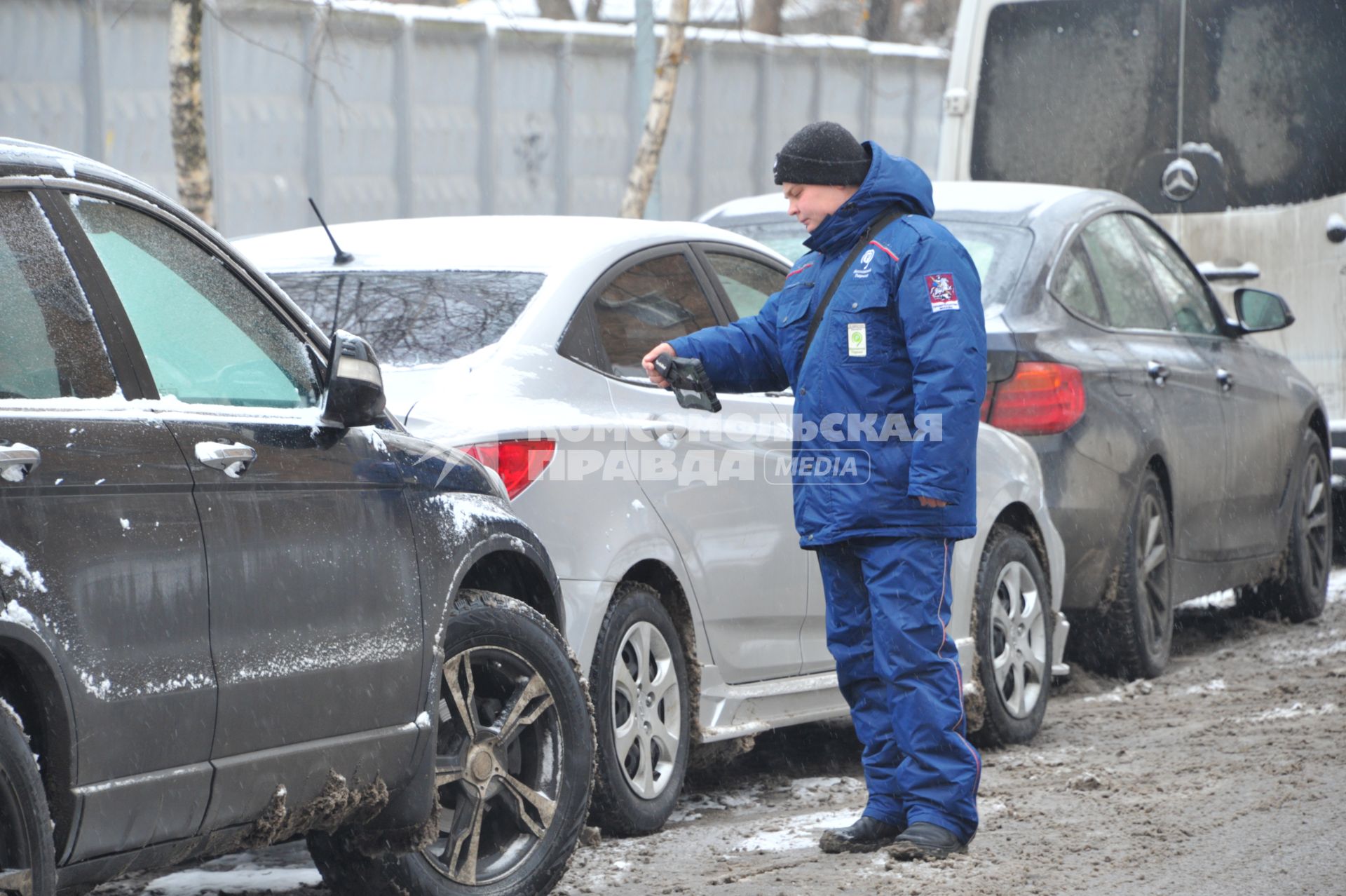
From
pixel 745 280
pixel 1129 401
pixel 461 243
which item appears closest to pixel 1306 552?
pixel 1129 401

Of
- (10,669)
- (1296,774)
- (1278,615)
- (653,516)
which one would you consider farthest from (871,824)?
(1278,615)

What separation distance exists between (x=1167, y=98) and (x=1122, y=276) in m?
2.55

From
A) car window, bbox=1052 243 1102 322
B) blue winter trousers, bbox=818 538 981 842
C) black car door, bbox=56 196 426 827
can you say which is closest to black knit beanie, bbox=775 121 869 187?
blue winter trousers, bbox=818 538 981 842

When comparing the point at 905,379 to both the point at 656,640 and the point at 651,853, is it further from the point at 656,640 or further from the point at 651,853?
the point at 651,853

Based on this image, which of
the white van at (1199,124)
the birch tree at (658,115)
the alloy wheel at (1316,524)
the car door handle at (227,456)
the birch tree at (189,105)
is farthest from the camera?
the birch tree at (658,115)

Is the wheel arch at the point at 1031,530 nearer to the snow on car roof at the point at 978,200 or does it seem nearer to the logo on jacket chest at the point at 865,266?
the snow on car roof at the point at 978,200

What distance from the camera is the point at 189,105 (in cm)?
1041

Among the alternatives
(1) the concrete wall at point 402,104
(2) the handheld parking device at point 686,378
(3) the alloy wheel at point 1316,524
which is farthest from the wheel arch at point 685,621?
(1) the concrete wall at point 402,104

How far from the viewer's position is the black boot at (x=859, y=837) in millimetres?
5348

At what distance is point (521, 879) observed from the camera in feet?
15.4

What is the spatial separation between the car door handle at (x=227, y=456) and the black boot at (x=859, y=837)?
2.12 meters

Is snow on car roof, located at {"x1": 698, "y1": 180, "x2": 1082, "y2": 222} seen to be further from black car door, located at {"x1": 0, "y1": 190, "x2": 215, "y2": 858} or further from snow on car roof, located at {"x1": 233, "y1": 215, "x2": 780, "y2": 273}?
black car door, located at {"x1": 0, "y1": 190, "x2": 215, "y2": 858}

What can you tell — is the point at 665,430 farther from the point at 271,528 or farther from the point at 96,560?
the point at 96,560

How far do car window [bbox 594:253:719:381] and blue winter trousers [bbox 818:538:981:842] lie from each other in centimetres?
85
